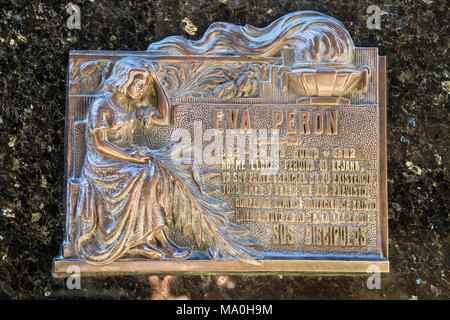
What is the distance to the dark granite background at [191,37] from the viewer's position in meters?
3.13

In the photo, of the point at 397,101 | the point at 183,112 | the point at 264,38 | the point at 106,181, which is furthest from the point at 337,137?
the point at 106,181

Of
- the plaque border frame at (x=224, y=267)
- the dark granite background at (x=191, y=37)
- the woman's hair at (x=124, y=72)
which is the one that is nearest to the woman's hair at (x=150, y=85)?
the woman's hair at (x=124, y=72)

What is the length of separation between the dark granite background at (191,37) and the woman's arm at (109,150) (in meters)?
0.40

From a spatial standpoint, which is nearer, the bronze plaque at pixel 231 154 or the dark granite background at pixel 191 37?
the bronze plaque at pixel 231 154

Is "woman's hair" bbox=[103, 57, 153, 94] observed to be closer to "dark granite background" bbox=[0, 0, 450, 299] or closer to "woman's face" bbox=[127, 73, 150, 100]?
"woman's face" bbox=[127, 73, 150, 100]

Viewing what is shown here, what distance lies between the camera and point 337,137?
10.3 ft

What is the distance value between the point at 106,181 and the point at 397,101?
214cm

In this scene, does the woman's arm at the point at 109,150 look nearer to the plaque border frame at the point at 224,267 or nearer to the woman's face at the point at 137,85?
the woman's face at the point at 137,85

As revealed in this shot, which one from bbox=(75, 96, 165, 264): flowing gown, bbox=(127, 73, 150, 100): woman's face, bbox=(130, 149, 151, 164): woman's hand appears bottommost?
bbox=(75, 96, 165, 264): flowing gown

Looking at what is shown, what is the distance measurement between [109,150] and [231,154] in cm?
83

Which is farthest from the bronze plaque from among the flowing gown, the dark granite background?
the dark granite background

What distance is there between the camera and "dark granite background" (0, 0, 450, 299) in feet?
10.3

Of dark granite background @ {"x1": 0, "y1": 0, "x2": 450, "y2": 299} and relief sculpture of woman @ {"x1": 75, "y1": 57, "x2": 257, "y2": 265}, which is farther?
dark granite background @ {"x1": 0, "y1": 0, "x2": 450, "y2": 299}

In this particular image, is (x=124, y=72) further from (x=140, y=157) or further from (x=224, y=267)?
(x=224, y=267)
